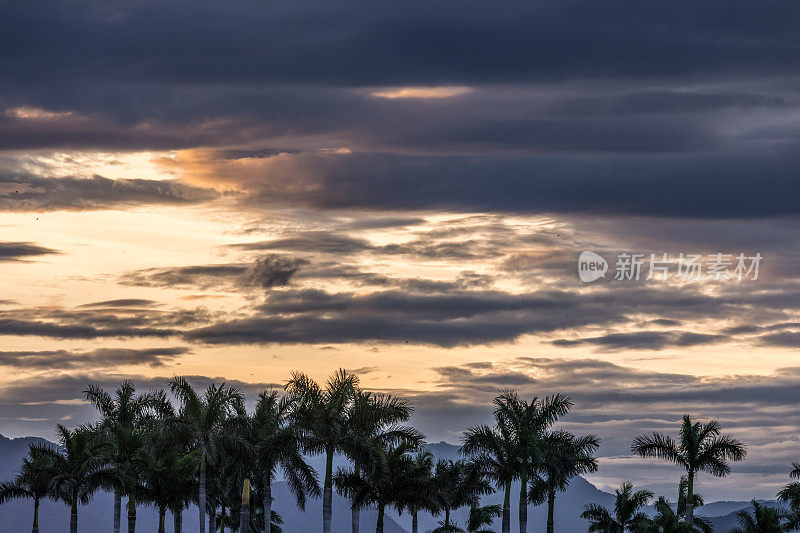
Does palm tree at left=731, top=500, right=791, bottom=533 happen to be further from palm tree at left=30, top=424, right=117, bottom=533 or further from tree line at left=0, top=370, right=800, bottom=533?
palm tree at left=30, top=424, right=117, bottom=533

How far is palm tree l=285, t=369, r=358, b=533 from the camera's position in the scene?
79.2 metres

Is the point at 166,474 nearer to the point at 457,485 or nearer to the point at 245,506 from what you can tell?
the point at 245,506

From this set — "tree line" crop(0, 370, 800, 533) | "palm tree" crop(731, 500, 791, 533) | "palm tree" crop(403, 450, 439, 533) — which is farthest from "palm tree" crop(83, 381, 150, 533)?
"palm tree" crop(731, 500, 791, 533)

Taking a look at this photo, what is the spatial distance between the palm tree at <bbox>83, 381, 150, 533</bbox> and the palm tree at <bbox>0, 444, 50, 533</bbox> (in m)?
6.90

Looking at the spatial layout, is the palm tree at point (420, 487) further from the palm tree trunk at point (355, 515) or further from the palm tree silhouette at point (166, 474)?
the palm tree silhouette at point (166, 474)

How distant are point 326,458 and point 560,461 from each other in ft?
71.7

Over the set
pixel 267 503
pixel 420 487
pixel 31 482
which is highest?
pixel 420 487

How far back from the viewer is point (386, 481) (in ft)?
281

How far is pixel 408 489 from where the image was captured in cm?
8606

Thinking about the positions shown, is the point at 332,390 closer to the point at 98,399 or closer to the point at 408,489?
the point at 408,489

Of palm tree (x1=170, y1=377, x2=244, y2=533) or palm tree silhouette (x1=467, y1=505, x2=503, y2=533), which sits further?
palm tree silhouette (x1=467, y1=505, x2=503, y2=533)

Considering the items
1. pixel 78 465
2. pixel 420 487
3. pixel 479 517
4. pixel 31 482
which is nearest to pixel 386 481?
pixel 420 487

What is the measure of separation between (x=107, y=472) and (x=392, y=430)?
93.2 feet

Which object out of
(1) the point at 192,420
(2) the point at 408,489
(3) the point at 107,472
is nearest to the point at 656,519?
(2) the point at 408,489
